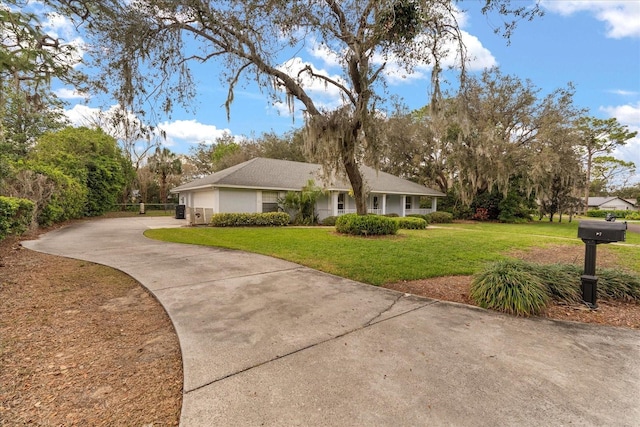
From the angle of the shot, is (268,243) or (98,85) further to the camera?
(268,243)

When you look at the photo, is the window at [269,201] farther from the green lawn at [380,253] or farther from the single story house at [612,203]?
the single story house at [612,203]

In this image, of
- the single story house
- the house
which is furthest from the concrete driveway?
the single story house

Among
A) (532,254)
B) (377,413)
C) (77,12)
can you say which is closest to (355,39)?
(77,12)

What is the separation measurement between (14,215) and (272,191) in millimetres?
10333

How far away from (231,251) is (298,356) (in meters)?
5.81

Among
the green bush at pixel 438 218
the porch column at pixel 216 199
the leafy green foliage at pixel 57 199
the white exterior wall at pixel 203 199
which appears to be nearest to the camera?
the leafy green foliage at pixel 57 199

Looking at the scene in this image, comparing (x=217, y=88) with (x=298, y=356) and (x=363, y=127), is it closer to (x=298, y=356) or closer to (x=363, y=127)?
(x=363, y=127)

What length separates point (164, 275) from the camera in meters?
5.45

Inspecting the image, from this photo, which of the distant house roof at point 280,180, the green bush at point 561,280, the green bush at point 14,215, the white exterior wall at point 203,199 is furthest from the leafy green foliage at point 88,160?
the green bush at point 561,280

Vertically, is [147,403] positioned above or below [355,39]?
below

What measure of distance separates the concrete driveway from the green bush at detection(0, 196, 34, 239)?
20.8ft

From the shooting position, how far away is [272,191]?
16.8 metres

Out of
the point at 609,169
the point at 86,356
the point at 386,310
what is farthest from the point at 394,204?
the point at 609,169

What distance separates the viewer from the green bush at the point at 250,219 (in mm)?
14430
